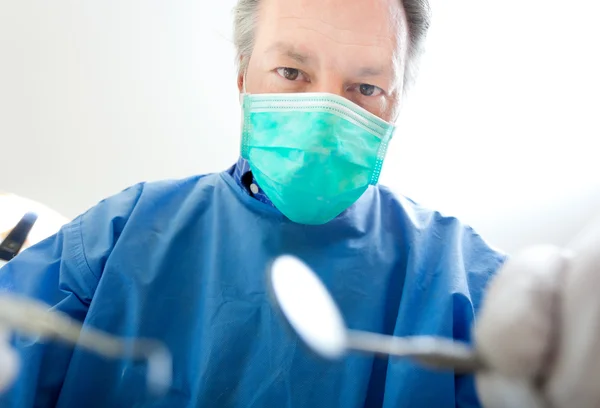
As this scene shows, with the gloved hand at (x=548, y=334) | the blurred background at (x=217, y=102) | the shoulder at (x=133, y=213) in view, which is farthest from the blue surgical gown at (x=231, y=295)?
the blurred background at (x=217, y=102)

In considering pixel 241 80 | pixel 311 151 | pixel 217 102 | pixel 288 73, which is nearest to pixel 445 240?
pixel 311 151

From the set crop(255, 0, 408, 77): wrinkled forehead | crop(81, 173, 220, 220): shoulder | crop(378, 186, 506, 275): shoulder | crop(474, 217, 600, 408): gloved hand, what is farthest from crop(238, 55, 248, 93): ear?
crop(474, 217, 600, 408): gloved hand

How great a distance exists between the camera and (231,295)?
31.7 inches

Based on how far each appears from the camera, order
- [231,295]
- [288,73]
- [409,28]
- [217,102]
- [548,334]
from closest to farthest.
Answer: [548,334] → [231,295] → [288,73] → [409,28] → [217,102]

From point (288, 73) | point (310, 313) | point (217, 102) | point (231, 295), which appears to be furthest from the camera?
point (217, 102)

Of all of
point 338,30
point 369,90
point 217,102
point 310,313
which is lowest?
point 217,102

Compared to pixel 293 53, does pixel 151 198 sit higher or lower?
lower

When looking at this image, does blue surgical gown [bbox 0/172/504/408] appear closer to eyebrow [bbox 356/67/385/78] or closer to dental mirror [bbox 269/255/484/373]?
dental mirror [bbox 269/255/484/373]

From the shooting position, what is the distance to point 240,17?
1.04 meters

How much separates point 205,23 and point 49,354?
1.09 m

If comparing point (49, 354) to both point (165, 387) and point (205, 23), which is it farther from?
point (205, 23)

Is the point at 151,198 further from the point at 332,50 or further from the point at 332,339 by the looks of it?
the point at 332,339

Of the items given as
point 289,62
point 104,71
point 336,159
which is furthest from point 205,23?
point 336,159

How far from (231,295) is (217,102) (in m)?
0.90
